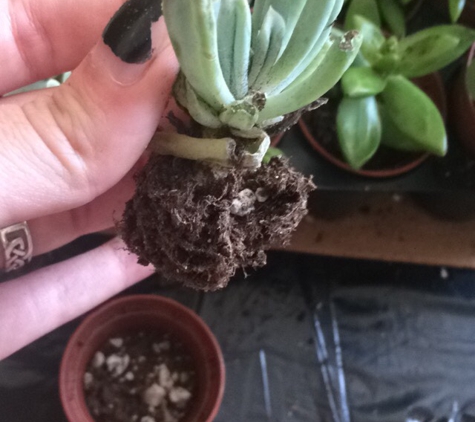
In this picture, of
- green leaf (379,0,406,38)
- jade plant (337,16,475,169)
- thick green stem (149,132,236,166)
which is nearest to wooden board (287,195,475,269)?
jade plant (337,16,475,169)

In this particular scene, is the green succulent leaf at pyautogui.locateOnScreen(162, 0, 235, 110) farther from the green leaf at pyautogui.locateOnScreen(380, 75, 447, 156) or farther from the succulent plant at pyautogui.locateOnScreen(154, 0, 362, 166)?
the green leaf at pyautogui.locateOnScreen(380, 75, 447, 156)

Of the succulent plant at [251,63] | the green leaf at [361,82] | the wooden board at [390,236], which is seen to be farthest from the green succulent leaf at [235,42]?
the wooden board at [390,236]

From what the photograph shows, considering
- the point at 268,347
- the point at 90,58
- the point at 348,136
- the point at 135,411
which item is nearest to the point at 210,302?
the point at 268,347

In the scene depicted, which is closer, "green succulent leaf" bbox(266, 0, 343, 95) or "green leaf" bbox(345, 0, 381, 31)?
"green succulent leaf" bbox(266, 0, 343, 95)

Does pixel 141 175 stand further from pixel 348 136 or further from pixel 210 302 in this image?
pixel 210 302

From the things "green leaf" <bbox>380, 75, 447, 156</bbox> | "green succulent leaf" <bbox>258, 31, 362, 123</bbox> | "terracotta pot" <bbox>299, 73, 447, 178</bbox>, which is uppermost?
"green succulent leaf" <bbox>258, 31, 362, 123</bbox>

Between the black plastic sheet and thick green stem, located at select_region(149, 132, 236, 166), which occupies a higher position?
thick green stem, located at select_region(149, 132, 236, 166)

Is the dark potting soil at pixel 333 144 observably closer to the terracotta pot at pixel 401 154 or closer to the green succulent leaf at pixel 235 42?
the terracotta pot at pixel 401 154

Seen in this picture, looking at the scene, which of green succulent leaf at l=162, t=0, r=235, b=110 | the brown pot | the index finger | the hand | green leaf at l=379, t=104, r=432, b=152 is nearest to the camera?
green succulent leaf at l=162, t=0, r=235, b=110
